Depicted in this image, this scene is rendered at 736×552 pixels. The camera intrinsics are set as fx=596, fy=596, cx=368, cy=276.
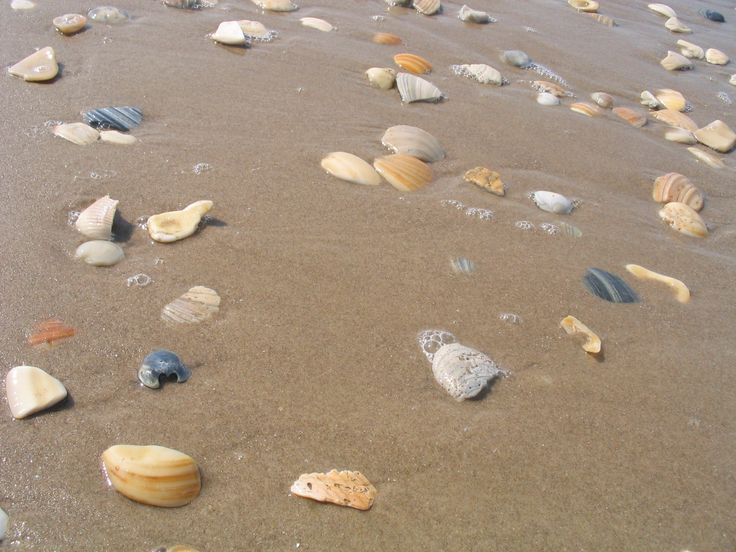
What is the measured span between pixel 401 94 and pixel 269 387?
2.49m

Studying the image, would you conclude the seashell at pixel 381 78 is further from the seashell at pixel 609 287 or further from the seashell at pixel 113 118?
the seashell at pixel 609 287

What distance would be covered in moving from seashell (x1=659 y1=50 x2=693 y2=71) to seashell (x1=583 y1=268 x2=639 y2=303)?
3.61m

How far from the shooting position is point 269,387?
1938 millimetres

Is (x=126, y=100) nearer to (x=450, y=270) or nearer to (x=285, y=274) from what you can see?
(x=285, y=274)

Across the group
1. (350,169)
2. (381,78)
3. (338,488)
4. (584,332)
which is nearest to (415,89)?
(381,78)

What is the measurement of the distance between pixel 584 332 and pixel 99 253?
1912mm

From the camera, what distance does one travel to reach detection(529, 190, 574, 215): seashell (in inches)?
121

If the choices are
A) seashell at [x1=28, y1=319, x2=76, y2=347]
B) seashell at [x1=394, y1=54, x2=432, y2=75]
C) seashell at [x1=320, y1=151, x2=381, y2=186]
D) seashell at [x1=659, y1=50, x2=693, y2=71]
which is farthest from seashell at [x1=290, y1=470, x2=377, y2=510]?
seashell at [x1=659, y1=50, x2=693, y2=71]

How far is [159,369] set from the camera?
1.87 metres

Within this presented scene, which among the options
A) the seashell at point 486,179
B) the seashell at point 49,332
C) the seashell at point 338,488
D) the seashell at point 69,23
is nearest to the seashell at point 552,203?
the seashell at point 486,179

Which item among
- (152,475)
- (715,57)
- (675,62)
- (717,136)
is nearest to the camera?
(152,475)

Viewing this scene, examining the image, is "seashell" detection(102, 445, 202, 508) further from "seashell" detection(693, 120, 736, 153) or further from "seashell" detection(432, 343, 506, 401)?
"seashell" detection(693, 120, 736, 153)

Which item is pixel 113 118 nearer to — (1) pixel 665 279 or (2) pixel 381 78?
(2) pixel 381 78

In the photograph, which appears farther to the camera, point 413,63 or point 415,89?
point 413,63
